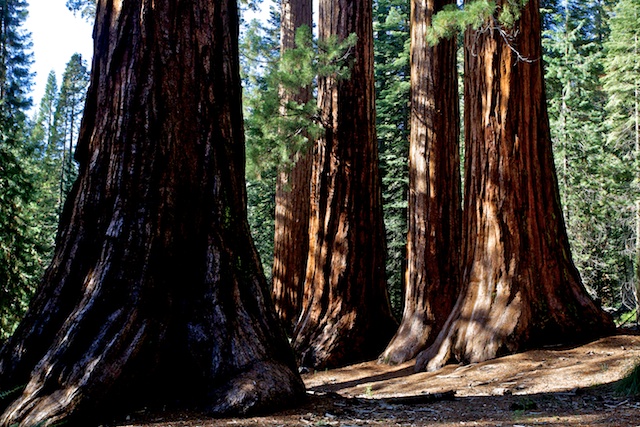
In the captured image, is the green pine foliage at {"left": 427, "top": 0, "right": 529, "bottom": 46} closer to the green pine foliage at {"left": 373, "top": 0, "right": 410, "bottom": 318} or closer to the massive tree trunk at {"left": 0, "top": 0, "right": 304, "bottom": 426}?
the massive tree trunk at {"left": 0, "top": 0, "right": 304, "bottom": 426}

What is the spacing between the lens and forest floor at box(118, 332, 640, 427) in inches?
143

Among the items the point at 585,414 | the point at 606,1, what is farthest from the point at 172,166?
the point at 606,1

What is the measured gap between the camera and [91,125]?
4145mm

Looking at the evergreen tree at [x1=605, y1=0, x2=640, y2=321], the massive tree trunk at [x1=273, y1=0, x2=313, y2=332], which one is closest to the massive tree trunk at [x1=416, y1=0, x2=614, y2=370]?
the massive tree trunk at [x1=273, y1=0, x2=313, y2=332]

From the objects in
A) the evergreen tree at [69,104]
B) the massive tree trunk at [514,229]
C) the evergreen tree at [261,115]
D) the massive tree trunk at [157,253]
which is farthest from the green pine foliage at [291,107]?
the evergreen tree at [69,104]

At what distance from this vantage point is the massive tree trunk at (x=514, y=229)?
21.4 feet

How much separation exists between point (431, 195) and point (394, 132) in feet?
46.5

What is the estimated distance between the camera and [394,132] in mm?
22484

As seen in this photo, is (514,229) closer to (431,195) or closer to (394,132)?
(431,195)

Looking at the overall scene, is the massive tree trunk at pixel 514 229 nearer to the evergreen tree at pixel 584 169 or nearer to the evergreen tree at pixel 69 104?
the evergreen tree at pixel 584 169

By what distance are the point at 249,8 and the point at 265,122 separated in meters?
9.49

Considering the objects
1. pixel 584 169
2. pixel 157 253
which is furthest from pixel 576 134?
pixel 157 253

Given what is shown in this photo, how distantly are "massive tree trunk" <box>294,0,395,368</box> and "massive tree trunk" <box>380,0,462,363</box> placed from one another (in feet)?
1.88

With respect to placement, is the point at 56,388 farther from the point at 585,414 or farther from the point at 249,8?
the point at 249,8
